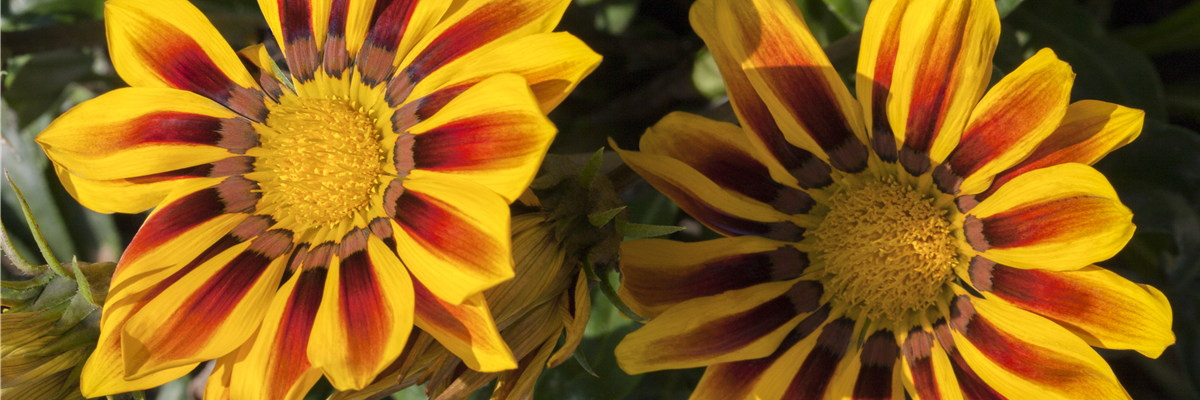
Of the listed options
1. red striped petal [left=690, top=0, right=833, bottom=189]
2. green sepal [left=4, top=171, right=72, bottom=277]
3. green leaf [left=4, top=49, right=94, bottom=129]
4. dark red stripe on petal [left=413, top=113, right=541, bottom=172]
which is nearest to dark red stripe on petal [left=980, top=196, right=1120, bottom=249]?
red striped petal [left=690, top=0, right=833, bottom=189]

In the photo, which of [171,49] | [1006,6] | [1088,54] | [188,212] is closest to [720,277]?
[1006,6]

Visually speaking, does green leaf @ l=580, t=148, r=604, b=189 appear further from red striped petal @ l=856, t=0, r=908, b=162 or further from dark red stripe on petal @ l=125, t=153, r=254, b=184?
dark red stripe on petal @ l=125, t=153, r=254, b=184

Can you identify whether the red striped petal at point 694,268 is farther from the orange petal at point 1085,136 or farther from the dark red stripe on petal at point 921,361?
the orange petal at point 1085,136

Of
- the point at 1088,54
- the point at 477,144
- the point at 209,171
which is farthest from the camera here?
the point at 1088,54

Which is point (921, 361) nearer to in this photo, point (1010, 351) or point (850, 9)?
point (1010, 351)

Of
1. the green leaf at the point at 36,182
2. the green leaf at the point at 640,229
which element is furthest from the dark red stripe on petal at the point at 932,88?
the green leaf at the point at 36,182

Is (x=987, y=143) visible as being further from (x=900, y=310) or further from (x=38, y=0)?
(x=38, y=0)

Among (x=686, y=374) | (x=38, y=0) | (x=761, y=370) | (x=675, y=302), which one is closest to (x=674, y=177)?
(x=675, y=302)
